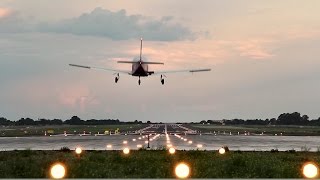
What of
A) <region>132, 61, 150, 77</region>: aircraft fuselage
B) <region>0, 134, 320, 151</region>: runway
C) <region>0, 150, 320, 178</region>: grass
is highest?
<region>132, 61, 150, 77</region>: aircraft fuselage

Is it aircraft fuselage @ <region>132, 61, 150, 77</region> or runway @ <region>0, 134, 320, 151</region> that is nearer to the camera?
runway @ <region>0, 134, 320, 151</region>

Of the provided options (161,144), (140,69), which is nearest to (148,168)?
(140,69)

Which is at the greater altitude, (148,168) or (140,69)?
(140,69)

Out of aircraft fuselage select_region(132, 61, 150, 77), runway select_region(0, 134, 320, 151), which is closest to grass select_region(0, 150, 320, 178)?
runway select_region(0, 134, 320, 151)

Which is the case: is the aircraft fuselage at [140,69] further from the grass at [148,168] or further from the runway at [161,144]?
the grass at [148,168]

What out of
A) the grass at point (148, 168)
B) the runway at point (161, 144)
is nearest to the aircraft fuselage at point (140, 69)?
the runway at point (161, 144)

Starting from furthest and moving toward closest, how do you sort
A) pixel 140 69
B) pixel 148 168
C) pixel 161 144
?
pixel 161 144 < pixel 140 69 < pixel 148 168

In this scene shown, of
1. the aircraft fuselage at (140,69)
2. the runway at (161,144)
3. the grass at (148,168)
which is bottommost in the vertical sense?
the grass at (148,168)

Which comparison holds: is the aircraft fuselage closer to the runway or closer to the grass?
the runway

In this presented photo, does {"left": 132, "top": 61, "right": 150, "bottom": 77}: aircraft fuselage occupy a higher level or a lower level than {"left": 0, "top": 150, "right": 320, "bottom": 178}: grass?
higher

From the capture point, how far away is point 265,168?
34219mm

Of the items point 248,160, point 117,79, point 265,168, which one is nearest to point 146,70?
point 117,79

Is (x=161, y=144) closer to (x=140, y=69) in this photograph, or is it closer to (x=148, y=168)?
(x=140, y=69)

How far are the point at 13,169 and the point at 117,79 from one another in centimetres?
2629
